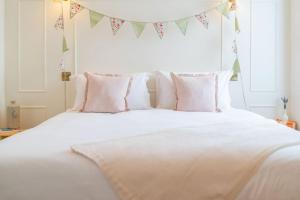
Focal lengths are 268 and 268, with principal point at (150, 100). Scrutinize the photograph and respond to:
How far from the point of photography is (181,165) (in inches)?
39.5

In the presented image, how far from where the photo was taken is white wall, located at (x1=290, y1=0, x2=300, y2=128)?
10.0 feet

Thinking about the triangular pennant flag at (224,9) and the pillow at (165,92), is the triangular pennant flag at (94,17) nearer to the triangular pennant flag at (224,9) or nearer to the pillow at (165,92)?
the pillow at (165,92)

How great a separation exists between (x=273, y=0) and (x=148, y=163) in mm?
2982

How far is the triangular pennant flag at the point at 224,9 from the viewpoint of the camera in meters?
3.09

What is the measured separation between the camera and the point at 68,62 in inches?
120

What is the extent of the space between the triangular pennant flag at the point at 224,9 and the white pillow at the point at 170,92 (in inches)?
30.2

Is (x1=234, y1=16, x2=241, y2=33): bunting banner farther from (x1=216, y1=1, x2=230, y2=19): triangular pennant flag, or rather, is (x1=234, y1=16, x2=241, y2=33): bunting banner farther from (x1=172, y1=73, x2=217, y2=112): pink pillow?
(x1=172, y1=73, x2=217, y2=112): pink pillow

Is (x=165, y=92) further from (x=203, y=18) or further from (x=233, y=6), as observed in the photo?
(x=233, y=6)

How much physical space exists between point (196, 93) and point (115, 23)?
4.20 feet

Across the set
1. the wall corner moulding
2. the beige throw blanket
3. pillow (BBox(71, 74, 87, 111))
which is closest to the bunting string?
the wall corner moulding

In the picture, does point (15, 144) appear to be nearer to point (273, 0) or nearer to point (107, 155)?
point (107, 155)

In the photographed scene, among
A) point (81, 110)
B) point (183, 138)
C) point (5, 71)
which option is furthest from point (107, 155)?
point (5, 71)

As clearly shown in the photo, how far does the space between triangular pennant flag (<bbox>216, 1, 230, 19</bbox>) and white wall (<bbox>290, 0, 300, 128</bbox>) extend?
0.78 metres

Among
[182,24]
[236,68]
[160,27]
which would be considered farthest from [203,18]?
[236,68]
